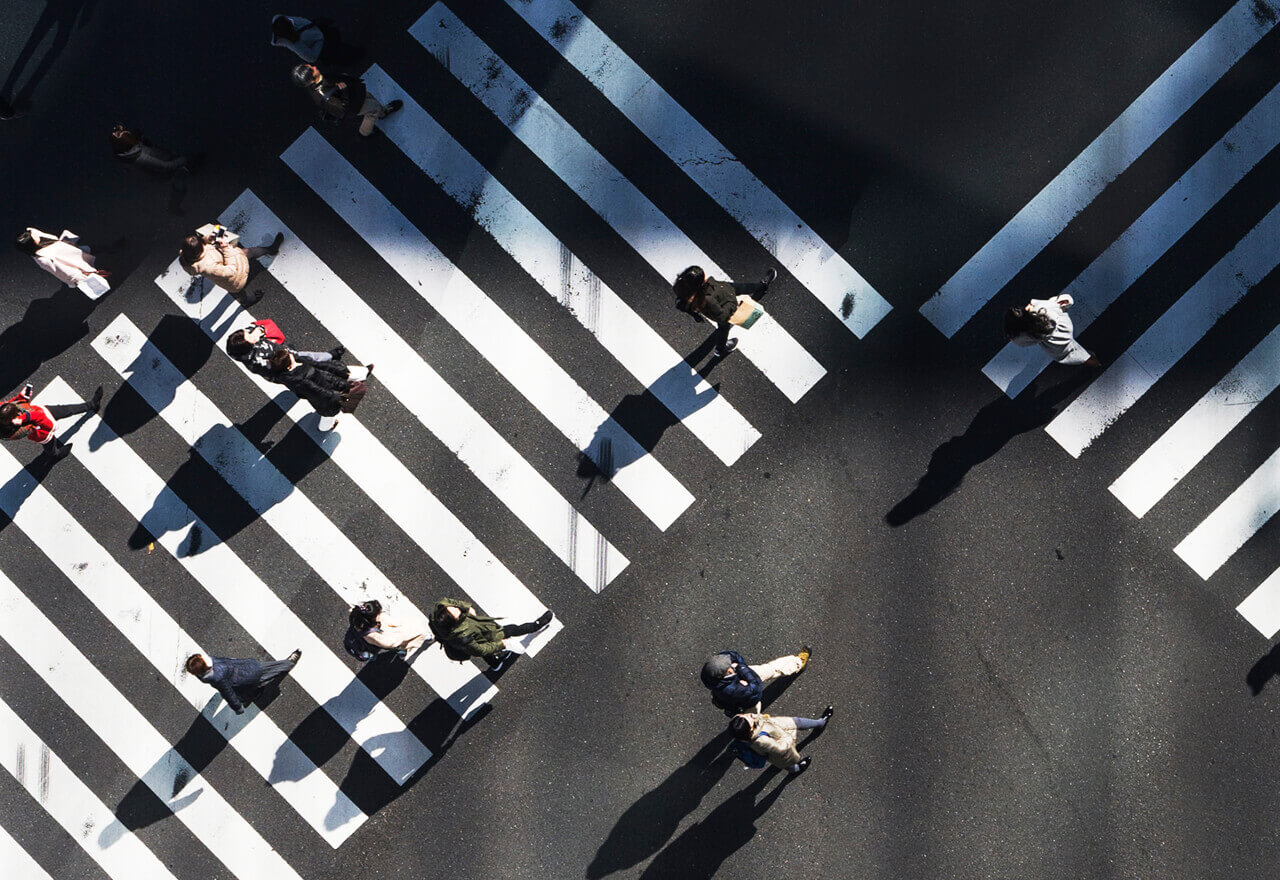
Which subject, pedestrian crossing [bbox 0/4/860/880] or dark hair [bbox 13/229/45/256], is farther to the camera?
pedestrian crossing [bbox 0/4/860/880]

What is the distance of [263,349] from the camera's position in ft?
23.6

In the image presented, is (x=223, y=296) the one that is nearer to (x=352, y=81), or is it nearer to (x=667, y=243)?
(x=352, y=81)

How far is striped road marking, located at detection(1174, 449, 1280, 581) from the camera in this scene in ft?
26.1

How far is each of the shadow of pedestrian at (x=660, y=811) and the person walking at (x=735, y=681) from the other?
92 cm

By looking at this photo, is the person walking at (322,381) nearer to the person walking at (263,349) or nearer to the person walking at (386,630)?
the person walking at (263,349)

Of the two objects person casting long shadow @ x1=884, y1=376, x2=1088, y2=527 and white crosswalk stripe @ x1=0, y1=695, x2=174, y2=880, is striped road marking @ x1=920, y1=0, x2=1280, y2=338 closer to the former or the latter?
person casting long shadow @ x1=884, y1=376, x2=1088, y2=527

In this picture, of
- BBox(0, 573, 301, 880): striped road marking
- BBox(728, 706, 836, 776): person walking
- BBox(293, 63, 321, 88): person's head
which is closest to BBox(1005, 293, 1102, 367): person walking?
BBox(728, 706, 836, 776): person walking

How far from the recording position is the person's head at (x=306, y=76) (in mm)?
7461

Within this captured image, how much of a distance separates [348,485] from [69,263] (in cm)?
355

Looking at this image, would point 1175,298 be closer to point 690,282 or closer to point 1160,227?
point 1160,227

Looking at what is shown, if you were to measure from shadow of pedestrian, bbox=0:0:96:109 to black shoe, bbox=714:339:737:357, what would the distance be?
7.72m

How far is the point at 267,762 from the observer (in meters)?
8.23

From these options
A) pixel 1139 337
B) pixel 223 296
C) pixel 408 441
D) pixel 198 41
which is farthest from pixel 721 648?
pixel 198 41

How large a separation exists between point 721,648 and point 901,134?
5604 mm
